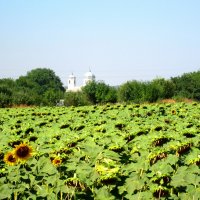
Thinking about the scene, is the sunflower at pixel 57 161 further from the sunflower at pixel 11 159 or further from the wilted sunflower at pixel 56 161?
the sunflower at pixel 11 159

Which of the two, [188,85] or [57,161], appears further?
[188,85]

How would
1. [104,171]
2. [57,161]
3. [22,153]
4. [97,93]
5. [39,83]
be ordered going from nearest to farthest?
[104,171]
[57,161]
[22,153]
[97,93]
[39,83]

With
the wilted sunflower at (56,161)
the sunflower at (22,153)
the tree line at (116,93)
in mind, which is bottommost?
the wilted sunflower at (56,161)

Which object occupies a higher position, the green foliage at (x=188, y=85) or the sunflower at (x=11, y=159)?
the green foliage at (x=188, y=85)

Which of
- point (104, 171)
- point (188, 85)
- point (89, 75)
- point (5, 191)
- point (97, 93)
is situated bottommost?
point (5, 191)

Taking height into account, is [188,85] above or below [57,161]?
above

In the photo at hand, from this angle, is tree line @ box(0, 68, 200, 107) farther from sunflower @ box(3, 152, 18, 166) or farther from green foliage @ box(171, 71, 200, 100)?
sunflower @ box(3, 152, 18, 166)

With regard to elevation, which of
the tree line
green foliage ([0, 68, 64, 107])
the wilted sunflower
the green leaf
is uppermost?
green foliage ([0, 68, 64, 107])

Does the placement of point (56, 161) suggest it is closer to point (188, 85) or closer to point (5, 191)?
point (5, 191)

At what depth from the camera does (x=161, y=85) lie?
5753 centimetres

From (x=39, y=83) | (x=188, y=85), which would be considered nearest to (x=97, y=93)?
(x=188, y=85)

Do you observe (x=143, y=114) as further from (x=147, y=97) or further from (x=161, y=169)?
(x=147, y=97)

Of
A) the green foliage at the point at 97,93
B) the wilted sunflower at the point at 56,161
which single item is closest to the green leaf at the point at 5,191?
the wilted sunflower at the point at 56,161

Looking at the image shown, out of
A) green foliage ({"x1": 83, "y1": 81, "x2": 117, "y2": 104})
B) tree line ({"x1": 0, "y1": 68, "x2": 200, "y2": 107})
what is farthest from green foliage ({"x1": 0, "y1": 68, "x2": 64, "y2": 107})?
green foliage ({"x1": 83, "y1": 81, "x2": 117, "y2": 104})
